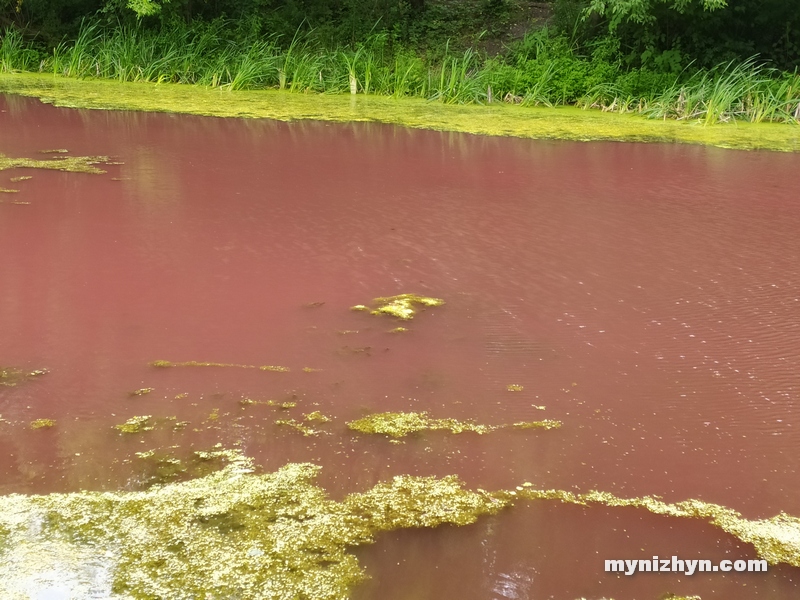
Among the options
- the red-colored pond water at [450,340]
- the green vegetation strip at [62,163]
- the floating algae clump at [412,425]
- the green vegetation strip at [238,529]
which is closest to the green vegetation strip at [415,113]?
the red-colored pond water at [450,340]

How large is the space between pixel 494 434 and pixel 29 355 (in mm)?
1668

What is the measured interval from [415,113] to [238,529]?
701 cm

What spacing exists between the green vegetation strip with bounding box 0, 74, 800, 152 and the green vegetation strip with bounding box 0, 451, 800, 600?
5738 millimetres

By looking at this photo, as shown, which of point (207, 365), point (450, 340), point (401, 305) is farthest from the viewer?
point (401, 305)

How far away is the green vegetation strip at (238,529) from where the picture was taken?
1.82 meters

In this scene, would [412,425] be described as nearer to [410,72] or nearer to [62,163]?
[62,163]

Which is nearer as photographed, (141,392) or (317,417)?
(317,417)

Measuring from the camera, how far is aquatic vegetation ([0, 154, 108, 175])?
552 centimetres

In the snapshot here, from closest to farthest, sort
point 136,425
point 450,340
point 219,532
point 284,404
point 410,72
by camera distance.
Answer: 1. point 219,532
2. point 136,425
3. point 284,404
4. point 450,340
5. point 410,72

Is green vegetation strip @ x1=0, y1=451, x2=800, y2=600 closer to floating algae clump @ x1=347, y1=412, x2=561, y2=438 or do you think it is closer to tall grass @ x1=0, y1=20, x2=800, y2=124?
floating algae clump @ x1=347, y1=412, x2=561, y2=438

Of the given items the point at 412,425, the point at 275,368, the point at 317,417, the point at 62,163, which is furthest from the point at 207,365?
the point at 62,163

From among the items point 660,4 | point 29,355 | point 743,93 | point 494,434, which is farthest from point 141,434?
point 660,4

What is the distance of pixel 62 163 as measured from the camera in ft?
18.6

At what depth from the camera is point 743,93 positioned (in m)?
8.60
